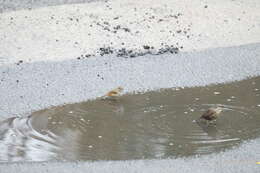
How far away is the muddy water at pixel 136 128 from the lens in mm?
7039

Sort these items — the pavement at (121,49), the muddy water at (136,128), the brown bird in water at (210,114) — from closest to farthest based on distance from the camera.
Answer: the muddy water at (136,128) < the brown bird in water at (210,114) < the pavement at (121,49)

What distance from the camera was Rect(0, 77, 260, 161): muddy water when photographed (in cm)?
704

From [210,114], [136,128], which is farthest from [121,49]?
[210,114]

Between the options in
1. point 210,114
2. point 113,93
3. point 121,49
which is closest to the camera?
point 210,114

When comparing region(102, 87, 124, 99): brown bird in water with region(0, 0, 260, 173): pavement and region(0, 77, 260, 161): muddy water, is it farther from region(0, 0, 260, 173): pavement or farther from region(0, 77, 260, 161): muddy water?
region(0, 0, 260, 173): pavement

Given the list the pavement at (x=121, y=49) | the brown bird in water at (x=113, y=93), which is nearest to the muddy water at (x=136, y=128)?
the brown bird in water at (x=113, y=93)

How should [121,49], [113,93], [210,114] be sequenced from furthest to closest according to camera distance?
[121,49], [113,93], [210,114]

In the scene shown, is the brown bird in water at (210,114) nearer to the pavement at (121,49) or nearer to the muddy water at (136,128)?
the muddy water at (136,128)

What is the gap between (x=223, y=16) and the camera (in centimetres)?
1188

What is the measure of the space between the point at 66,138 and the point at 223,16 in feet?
18.1

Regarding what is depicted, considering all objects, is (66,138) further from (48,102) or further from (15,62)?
(15,62)

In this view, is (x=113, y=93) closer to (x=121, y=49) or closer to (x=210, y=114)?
(x=210, y=114)

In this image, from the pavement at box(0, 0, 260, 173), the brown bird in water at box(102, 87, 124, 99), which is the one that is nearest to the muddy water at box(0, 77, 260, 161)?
the brown bird in water at box(102, 87, 124, 99)

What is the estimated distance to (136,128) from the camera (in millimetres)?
7625
